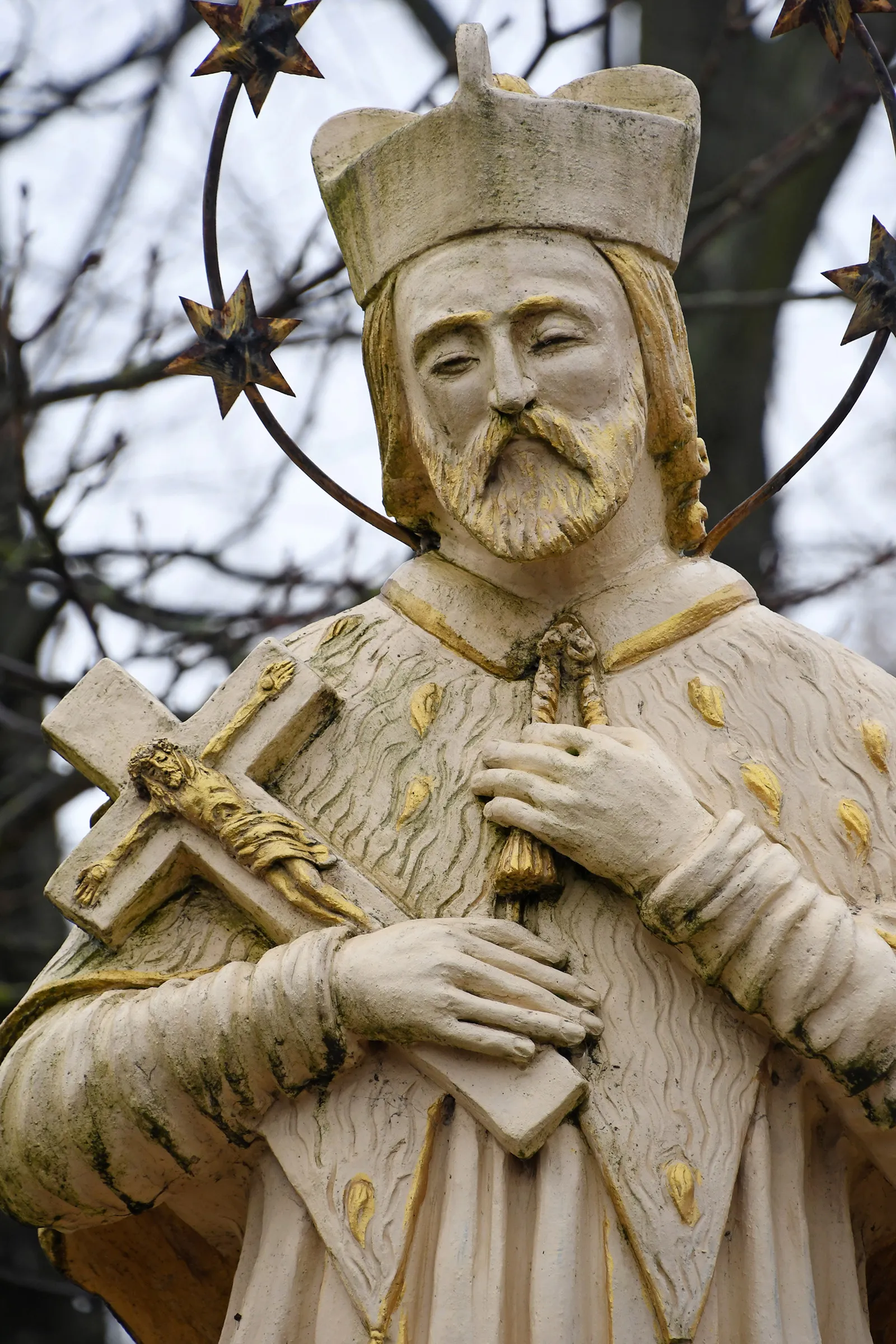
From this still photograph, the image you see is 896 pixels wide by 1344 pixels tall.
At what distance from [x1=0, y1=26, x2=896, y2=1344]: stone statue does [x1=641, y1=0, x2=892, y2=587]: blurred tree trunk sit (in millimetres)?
3590

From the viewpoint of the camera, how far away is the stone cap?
3.93 m

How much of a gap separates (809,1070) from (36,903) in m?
4.92

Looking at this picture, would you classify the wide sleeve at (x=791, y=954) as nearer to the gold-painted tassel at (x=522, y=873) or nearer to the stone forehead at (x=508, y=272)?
the gold-painted tassel at (x=522, y=873)

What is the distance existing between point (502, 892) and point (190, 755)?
61 cm

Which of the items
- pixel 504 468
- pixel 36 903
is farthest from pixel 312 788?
pixel 36 903

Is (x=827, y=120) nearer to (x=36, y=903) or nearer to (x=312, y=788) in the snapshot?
(x=36, y=903)

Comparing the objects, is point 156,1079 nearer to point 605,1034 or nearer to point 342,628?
point 605,1034

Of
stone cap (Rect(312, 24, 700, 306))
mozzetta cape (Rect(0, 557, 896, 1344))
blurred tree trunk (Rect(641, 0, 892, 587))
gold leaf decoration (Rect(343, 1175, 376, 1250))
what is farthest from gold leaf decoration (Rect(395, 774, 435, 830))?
blurred tree trunk (Rect(641, 0, 892, 587))

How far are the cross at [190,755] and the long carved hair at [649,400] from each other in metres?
0.42

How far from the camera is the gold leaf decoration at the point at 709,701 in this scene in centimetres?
380

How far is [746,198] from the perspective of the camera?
747 centimetres

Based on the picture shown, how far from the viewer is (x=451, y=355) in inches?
153

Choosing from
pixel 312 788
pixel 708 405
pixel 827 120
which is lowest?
pixel 312 788

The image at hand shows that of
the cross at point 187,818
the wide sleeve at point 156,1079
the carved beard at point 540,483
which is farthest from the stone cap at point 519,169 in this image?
the wide sleeve at point 156,1079
